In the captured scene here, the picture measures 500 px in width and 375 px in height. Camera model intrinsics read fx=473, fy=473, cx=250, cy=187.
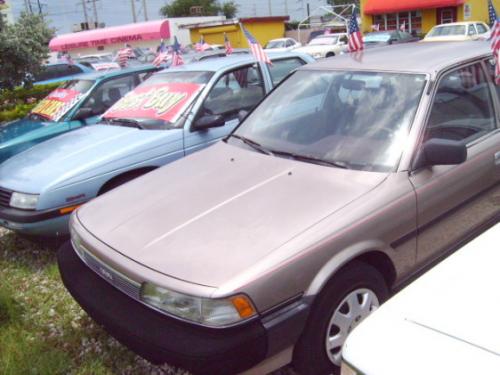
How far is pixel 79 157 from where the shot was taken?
4266mm

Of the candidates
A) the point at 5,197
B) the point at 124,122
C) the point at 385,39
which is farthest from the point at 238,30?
the point at 5,197

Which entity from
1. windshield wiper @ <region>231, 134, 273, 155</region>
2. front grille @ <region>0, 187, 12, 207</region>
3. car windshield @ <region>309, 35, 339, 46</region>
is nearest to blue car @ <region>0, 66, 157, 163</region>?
front grille @ <region>0, 187, 12, 207</region>

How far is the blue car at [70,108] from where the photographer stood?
5723 mm

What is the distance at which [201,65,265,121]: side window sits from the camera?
4.89m

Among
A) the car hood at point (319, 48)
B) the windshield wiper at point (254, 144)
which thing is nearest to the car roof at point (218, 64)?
the windshield wiper at point (254, 144)

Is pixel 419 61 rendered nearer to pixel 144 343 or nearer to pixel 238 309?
pixel 238 309

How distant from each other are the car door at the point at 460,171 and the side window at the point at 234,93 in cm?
241

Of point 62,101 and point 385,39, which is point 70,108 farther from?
point 385,39

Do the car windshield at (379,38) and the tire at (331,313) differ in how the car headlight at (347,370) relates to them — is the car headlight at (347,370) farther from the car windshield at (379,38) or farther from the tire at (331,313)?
the car windshield at (379,38)

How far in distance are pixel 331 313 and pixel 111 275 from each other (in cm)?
116

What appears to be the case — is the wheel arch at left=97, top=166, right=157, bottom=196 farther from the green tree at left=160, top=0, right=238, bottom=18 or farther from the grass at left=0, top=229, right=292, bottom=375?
the green tree at left=160, top=0, right=238, bottom=18

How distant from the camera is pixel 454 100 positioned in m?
3.15

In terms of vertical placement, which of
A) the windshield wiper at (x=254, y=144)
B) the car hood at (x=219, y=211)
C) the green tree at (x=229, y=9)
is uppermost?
the green tree at (x=229, y=9)

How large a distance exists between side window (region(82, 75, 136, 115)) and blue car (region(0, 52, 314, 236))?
1.20 metres
